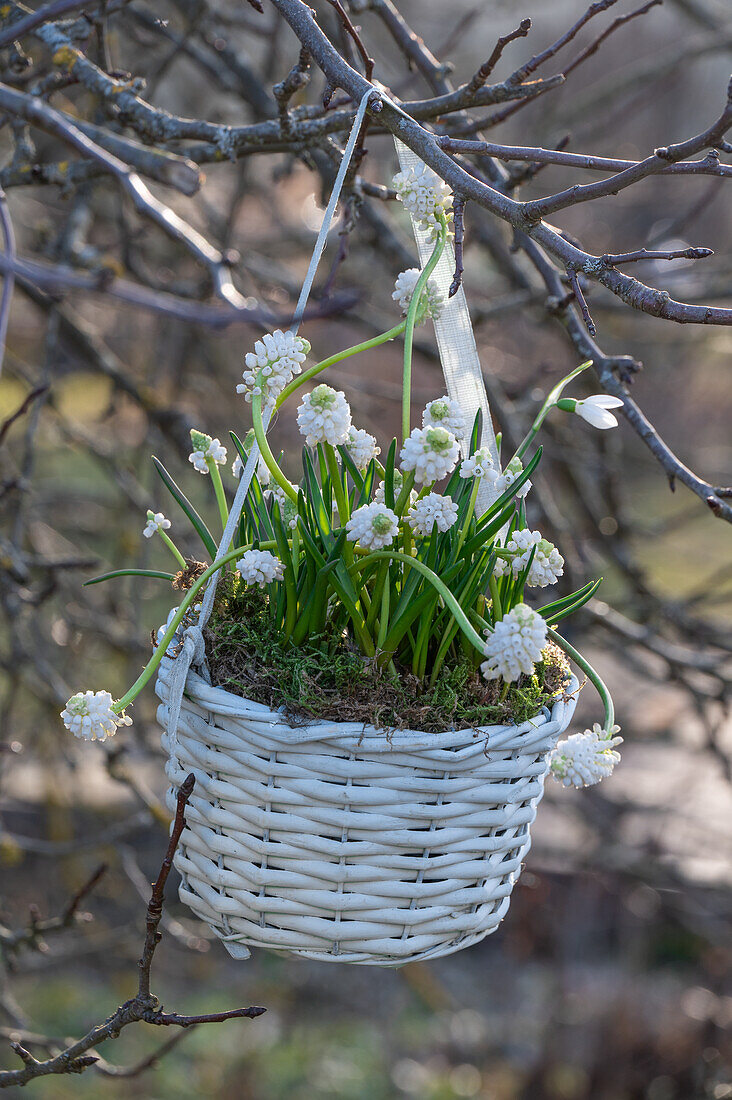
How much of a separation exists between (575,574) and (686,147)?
0.97 metres

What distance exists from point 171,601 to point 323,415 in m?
3.05

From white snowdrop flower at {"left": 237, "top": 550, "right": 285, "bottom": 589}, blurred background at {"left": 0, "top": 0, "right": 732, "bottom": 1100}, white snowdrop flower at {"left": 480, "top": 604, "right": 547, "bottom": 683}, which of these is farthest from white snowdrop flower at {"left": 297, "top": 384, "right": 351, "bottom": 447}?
blurred background at {"left": 0, "top": 0, "right": 732, "bottom": 1100}

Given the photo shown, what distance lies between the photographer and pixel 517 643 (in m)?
0.64

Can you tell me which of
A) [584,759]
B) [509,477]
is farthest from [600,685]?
[509,477]

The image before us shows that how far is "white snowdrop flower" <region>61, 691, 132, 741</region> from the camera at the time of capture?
0.67 m

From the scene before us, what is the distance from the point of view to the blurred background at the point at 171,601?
1.56 metres

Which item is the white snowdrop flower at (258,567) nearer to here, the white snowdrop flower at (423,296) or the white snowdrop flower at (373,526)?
the white snowdrop flower at (373,526)

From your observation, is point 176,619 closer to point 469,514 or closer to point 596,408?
point 469,514

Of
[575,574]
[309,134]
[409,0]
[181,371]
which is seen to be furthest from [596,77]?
[309,134]

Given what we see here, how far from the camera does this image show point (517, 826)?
0.78 m

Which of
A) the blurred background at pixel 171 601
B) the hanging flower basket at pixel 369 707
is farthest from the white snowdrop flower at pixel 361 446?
Result: the blurred background at pixel 171 601

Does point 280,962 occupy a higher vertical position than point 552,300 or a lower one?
lower

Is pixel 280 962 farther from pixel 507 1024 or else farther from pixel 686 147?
pixel 686 147

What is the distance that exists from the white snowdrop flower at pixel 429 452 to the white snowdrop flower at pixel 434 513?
3 centimetres
